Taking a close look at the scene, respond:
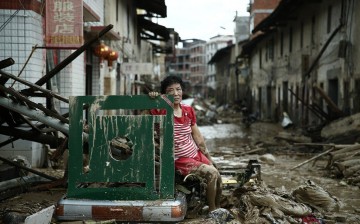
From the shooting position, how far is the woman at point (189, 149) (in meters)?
4.84

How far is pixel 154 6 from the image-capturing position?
72.4 feet

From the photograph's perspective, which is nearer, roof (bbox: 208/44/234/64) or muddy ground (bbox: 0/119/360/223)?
muddy ground (bbox: 0/119/360/223)

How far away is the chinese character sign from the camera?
8281 mm

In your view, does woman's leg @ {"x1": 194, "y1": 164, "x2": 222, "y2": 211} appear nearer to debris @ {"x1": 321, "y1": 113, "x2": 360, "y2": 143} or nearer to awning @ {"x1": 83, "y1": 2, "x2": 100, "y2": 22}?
awning @ {"x1": 83, "y1": 2, "x2": 100, "y2": 22}

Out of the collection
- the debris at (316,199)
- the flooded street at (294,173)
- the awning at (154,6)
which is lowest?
the flooded street at (294,173)

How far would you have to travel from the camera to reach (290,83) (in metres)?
23.9

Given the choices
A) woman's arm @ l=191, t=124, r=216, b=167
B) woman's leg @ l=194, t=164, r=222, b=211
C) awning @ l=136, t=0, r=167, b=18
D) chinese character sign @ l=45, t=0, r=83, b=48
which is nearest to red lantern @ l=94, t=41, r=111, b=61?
chinese character sign @ l=45, t=0, r=83, b=48

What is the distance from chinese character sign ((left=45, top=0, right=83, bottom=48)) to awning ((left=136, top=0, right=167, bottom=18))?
12500 mm

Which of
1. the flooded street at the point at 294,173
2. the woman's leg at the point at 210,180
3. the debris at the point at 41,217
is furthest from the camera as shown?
the flooded street at the point at 294,173

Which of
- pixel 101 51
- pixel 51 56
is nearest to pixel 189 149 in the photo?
pixel 51 56

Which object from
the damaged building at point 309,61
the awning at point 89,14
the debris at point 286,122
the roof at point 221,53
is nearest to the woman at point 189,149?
the awning at point 89,14

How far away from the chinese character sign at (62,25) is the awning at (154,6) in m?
12.5

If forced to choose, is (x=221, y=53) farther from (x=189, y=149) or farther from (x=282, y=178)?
(x=189, y=149)

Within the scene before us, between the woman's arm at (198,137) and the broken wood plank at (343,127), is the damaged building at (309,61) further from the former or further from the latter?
the woman's arm at (198,137)
